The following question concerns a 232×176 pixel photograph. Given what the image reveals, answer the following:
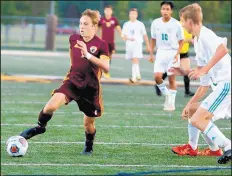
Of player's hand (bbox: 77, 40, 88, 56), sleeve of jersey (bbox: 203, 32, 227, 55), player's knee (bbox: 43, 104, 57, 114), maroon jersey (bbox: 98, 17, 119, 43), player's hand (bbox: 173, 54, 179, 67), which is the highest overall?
sleeve of jersey (bbox: 203, 32, 227, 55)

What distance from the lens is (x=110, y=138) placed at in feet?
42.7

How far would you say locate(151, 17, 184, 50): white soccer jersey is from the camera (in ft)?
58.6

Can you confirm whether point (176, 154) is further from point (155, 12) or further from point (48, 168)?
point (155, 12)

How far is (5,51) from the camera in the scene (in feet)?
154

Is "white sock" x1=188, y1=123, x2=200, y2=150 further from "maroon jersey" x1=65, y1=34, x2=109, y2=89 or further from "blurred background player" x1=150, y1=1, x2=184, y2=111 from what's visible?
"blurred background player" x1=150, y1=1, x2=184, y2=111

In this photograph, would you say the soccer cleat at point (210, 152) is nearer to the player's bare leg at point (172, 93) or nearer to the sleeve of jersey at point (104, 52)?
the sleeve of jersey at point (104, 52)

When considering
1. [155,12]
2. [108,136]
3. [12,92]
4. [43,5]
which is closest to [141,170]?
[108,136]

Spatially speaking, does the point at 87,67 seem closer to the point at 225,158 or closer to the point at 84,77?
the point at 84,77

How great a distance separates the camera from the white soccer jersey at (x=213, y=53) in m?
10.4

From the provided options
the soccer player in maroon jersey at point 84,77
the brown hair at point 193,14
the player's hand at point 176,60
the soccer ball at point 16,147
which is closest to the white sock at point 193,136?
the soccer player in maroon jersey at point 84,77

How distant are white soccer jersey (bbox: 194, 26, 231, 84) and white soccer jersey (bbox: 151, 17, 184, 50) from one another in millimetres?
7257

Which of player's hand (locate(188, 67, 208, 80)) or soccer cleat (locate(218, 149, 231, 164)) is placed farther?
soccer cleat (locate(218, 149, 231, 164))

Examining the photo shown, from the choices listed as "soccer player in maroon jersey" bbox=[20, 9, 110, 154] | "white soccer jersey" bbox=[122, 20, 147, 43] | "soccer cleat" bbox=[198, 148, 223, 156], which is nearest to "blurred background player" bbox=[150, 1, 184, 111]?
"soccer cleat" bbox=[198, 148, 223, 156]

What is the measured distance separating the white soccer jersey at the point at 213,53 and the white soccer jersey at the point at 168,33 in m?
7.26
